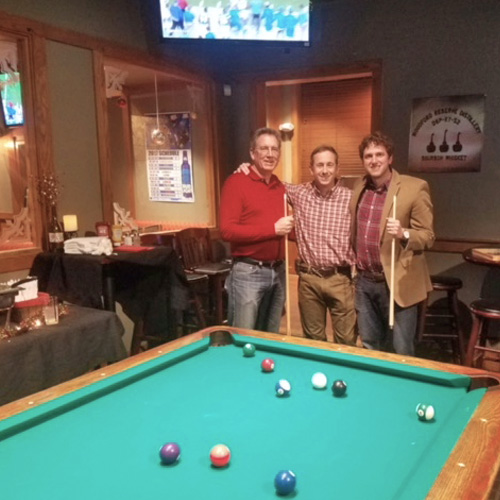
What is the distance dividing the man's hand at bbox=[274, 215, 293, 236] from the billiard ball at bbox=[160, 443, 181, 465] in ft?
5.46

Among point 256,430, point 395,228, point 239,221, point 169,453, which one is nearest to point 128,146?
point 239,221

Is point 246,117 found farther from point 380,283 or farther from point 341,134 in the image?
point 380,283

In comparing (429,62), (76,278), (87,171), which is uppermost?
(429,62)

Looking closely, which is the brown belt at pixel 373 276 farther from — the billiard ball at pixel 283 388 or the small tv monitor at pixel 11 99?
the small tv monitor at pixel 11 99

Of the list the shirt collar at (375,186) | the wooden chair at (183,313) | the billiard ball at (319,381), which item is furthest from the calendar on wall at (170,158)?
the billiard ball at (319,381)

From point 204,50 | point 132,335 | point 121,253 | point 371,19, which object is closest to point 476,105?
point 371,19

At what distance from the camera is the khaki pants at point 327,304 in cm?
284

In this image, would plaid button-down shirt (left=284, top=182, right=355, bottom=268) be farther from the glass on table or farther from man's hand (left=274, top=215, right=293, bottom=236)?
the glass on table

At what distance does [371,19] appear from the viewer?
450 centimetres

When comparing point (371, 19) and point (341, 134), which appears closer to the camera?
point (371, 19)

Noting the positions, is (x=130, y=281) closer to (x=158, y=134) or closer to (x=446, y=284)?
(x=446, y=284)

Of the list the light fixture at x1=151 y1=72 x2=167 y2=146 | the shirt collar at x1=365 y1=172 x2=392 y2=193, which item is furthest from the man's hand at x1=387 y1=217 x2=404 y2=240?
the light fixture at x1=151 y1=72 x2=167 y2=146

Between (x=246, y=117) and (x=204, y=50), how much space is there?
75cm

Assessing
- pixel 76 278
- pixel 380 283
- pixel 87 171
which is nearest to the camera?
pixel 380 283
